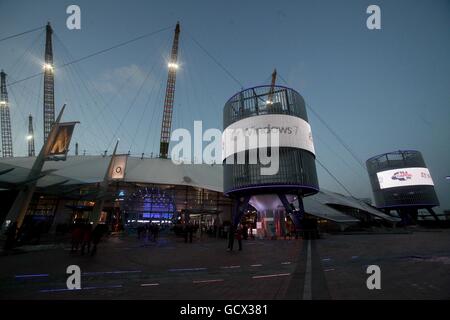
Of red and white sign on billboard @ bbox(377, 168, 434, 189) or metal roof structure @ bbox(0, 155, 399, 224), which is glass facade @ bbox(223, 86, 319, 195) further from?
red and white sign on billboard @ bbox(377, 168, 434, 189)

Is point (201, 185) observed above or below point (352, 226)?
above

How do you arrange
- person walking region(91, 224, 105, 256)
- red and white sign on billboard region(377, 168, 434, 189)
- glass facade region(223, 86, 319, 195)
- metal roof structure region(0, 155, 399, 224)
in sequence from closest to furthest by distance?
person walking region(91, 224, 105, 256), glass facade region(223, 86, 319, 195), metal roof structure region(0, 155, 399, 224), red and white sign on billboard region(377, 168, 434, 189)

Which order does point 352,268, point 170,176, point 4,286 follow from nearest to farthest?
point 4,286 < point 352,268 < point 170,176

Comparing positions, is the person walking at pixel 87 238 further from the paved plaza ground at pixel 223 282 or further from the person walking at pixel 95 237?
the paved plaza ground at pixel 223 282

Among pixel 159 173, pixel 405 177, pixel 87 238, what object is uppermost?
pixel 405 177

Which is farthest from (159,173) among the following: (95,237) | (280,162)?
(95,237)

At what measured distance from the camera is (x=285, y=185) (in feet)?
116

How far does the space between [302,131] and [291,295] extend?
1339 inches

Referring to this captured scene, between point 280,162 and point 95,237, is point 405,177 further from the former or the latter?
point 95,237

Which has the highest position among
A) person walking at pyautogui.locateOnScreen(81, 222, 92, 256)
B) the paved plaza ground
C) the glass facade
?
the glass facade

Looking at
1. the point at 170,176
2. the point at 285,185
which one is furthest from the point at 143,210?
the point at 285,185

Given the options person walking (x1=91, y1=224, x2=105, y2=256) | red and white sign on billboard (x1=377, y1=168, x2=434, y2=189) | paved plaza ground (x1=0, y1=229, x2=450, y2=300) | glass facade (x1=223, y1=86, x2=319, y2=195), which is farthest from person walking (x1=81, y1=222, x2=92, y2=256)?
red and white sign on billboard (x1=377, y1=168, x2=434, y2=189)

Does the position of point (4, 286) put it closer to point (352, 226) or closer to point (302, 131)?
point (302, 131)
